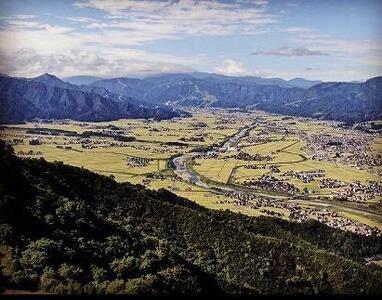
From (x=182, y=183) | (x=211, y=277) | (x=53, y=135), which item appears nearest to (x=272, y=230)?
(x=211, y=277)

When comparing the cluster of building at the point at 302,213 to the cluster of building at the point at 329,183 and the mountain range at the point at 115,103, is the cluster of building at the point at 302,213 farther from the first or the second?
the mountain range at the point at 115,103

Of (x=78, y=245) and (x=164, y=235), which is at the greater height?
(x=78, y=245)

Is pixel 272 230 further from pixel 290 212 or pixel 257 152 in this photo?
pixel 257 152

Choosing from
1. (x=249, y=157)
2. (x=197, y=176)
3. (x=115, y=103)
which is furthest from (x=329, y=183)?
(x=115, y=103)

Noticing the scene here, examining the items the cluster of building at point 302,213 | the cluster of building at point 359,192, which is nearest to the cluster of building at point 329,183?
the cluster of building at point 359,192

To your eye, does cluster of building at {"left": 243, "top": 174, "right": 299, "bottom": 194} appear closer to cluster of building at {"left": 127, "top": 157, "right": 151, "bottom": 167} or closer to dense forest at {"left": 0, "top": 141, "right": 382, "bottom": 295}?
cluster of building at {"left": 127, "top": 157, "right": 151, "bottom": 167}
